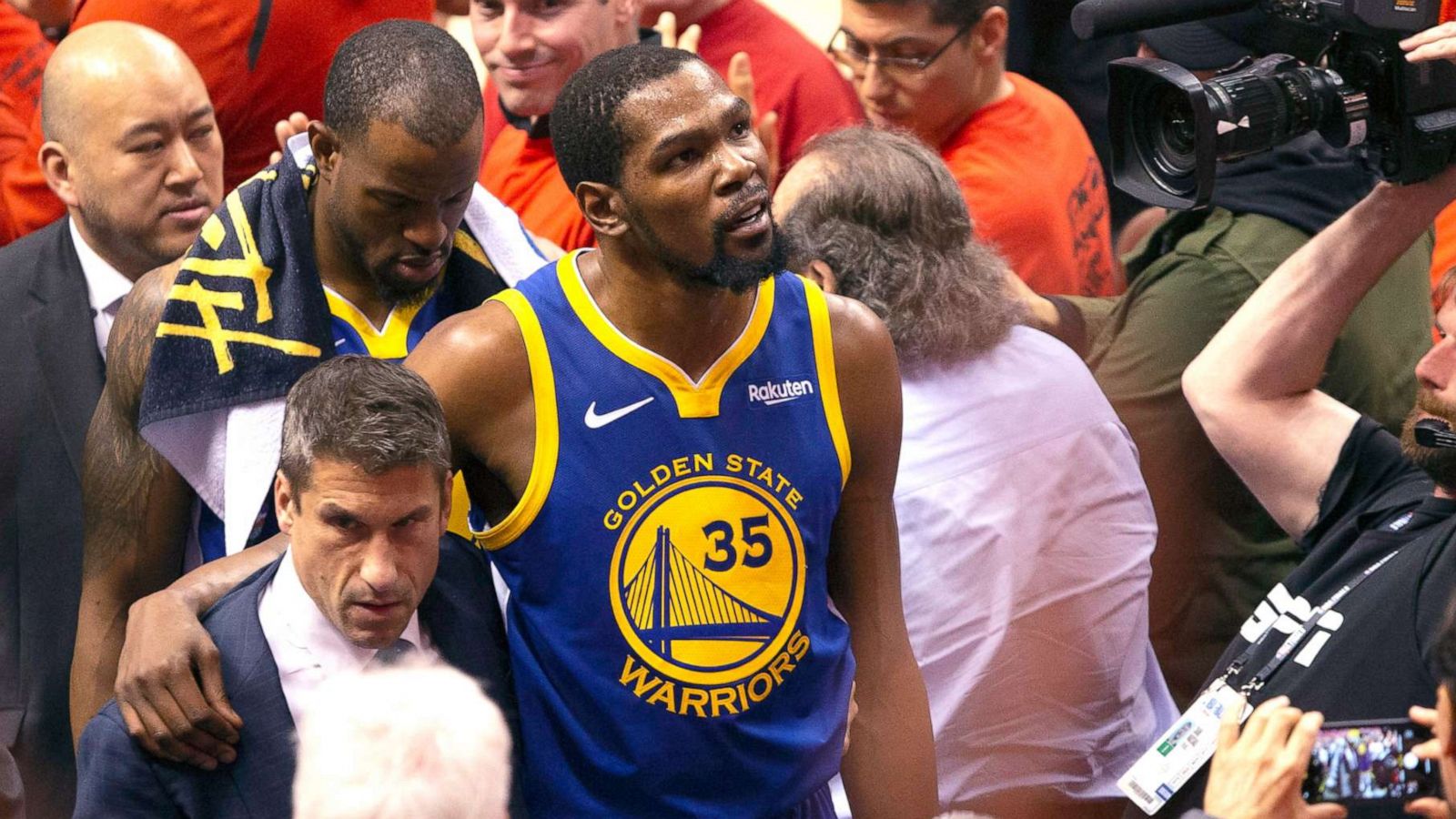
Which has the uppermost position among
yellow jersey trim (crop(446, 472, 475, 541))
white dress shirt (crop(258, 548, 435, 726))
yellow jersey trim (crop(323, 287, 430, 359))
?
yellow jersey trim (crop(323, 287, 430, 359))

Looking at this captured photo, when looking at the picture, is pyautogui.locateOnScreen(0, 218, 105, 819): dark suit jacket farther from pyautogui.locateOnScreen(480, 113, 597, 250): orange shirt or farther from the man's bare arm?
pyautogui.locateOnScreen(480, 113, 597, 250): orange shirt

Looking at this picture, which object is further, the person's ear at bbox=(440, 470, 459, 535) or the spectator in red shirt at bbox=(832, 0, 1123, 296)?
the spectator in red shirt at bbox=(832, 0, 1123, 296)

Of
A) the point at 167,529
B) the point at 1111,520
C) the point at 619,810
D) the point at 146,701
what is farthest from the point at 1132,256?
the point at 146,701

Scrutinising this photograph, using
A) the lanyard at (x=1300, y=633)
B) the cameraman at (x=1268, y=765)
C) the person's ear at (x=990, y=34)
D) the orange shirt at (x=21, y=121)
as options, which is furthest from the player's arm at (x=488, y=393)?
the person's ear at (x=990, y=34)

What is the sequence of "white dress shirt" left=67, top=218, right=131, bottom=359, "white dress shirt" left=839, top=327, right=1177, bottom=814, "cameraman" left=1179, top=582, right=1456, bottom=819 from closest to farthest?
1. "cameraman" left=1179, top=582, right=1456, bottom=819
2. "white dress shirt" left=839, top=327, right=1177, bottom=814
3. "white dress shirt" left=67, top=218, right=131, bottom=359

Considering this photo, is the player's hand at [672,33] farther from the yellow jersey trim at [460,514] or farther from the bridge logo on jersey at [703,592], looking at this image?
the bridge logo on jersey at [703,592]

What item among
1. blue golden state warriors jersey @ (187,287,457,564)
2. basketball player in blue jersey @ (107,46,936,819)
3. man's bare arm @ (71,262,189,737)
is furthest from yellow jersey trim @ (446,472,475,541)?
man's bare arm @ (71,262,189,737)

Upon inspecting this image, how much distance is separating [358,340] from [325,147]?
265 millimetres

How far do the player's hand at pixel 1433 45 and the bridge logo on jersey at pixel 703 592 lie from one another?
3.54 ft

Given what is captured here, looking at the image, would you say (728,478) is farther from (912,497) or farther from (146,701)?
(146,701)

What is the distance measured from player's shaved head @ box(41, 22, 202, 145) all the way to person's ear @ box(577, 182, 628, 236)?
1.14 meters

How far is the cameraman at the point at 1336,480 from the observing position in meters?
2.49

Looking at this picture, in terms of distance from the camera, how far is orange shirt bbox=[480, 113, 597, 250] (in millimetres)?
3457

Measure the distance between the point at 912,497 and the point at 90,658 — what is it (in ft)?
3.81
